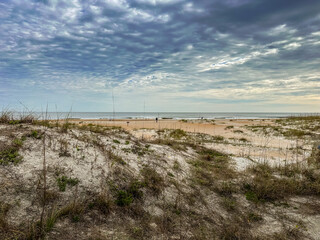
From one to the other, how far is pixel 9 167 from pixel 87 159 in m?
1.62

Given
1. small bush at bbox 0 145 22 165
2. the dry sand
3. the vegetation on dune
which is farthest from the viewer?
the dry sand

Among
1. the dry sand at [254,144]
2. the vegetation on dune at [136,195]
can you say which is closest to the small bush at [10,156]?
the vegetation on dune at [136,195]

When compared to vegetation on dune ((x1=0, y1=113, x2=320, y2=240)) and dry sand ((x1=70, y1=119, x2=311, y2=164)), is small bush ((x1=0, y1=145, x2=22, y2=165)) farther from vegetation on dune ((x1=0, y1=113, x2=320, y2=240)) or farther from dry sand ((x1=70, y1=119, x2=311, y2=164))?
dry sand ((x1=70, y1=119, x2=311, y2=164))

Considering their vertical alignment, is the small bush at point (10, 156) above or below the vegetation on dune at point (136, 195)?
above

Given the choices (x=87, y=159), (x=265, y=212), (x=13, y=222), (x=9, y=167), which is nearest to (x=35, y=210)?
(x=13, y=222)

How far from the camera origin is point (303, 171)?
6.79 meters

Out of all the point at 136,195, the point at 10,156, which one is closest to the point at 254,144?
the point at 136,195

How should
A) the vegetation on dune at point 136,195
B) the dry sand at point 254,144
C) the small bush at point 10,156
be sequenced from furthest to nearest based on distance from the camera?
1. the dry sand at point 254,144
2. the small bush at point 10,156
3. the vegetation on dune at point 136,195

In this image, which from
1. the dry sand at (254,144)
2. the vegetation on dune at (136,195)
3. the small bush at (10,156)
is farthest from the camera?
the dry sand at (254,144)

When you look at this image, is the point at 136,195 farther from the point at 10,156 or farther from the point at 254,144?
the point at 254,144

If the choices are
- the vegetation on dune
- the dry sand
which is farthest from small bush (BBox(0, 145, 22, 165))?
the dry sand

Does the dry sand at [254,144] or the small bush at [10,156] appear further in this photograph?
the dry sand at [254,144]

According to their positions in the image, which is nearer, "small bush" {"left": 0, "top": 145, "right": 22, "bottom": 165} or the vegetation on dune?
the vegetation on dune

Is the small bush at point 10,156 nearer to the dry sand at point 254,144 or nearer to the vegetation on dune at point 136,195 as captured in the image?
the vegetation on dune at point 136,195
